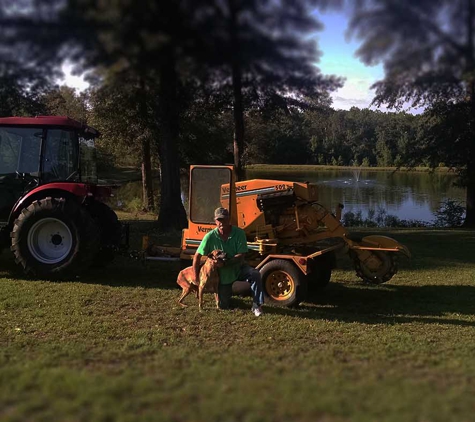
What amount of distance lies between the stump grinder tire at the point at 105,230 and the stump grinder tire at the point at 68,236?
0.69 meters

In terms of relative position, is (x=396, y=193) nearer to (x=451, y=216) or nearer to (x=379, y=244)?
(x=451, y=216)

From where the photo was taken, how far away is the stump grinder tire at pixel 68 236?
7207 millimetres

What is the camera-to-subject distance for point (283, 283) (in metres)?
6.55

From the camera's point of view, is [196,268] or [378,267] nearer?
[196,268]

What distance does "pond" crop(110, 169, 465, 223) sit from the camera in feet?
70.6

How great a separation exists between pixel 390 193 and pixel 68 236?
79.0 ft

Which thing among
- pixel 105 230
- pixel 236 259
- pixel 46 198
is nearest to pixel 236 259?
pixel 236 259

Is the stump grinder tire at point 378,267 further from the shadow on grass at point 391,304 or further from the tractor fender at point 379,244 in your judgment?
the shadow on grass at point 391,304

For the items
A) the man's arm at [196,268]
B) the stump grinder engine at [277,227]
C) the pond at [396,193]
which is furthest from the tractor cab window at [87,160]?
the pond at [396,193]

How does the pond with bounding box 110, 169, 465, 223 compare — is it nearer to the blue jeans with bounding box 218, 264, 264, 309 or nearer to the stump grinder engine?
the stump grinder engine

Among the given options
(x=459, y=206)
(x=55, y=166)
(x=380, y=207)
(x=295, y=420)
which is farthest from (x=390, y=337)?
(x=380, y=207)

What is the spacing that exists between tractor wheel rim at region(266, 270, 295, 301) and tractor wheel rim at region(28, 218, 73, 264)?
10.3 ft

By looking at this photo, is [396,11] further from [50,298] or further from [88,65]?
[50,298]

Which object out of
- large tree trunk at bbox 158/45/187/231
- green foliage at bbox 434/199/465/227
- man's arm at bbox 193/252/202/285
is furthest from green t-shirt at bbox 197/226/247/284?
green foliage at bbox 434/199/465/227
